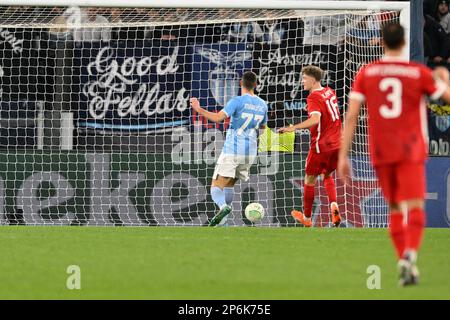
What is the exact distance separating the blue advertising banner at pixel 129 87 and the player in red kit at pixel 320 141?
3002 mm

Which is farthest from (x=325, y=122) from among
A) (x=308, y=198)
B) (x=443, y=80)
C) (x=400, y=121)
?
(x=400, y=121)

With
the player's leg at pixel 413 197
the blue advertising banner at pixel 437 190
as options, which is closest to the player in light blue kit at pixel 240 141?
the blue advertising banner at pixel 437 190

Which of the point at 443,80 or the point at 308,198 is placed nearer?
the point at 443,80

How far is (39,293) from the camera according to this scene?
8281mm

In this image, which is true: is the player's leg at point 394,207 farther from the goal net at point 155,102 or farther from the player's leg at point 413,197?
the goal net at point 155,102

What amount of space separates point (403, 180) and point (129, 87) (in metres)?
10.3

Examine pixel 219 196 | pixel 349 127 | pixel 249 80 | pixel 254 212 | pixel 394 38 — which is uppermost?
pixel 249 80

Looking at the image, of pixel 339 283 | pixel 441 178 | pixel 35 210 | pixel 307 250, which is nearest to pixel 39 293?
pixel 339 283

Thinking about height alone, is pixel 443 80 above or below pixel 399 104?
above

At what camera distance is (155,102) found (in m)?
18.4

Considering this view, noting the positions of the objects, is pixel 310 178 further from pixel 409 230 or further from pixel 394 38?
pixel 409 230

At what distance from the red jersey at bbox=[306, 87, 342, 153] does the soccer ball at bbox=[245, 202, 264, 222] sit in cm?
122

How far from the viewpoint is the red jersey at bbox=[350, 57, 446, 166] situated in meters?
8.64

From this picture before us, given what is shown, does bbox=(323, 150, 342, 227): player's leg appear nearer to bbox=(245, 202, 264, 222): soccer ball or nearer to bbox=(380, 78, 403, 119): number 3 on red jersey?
bbox=(245, 202, 264, 222): soccer ball
